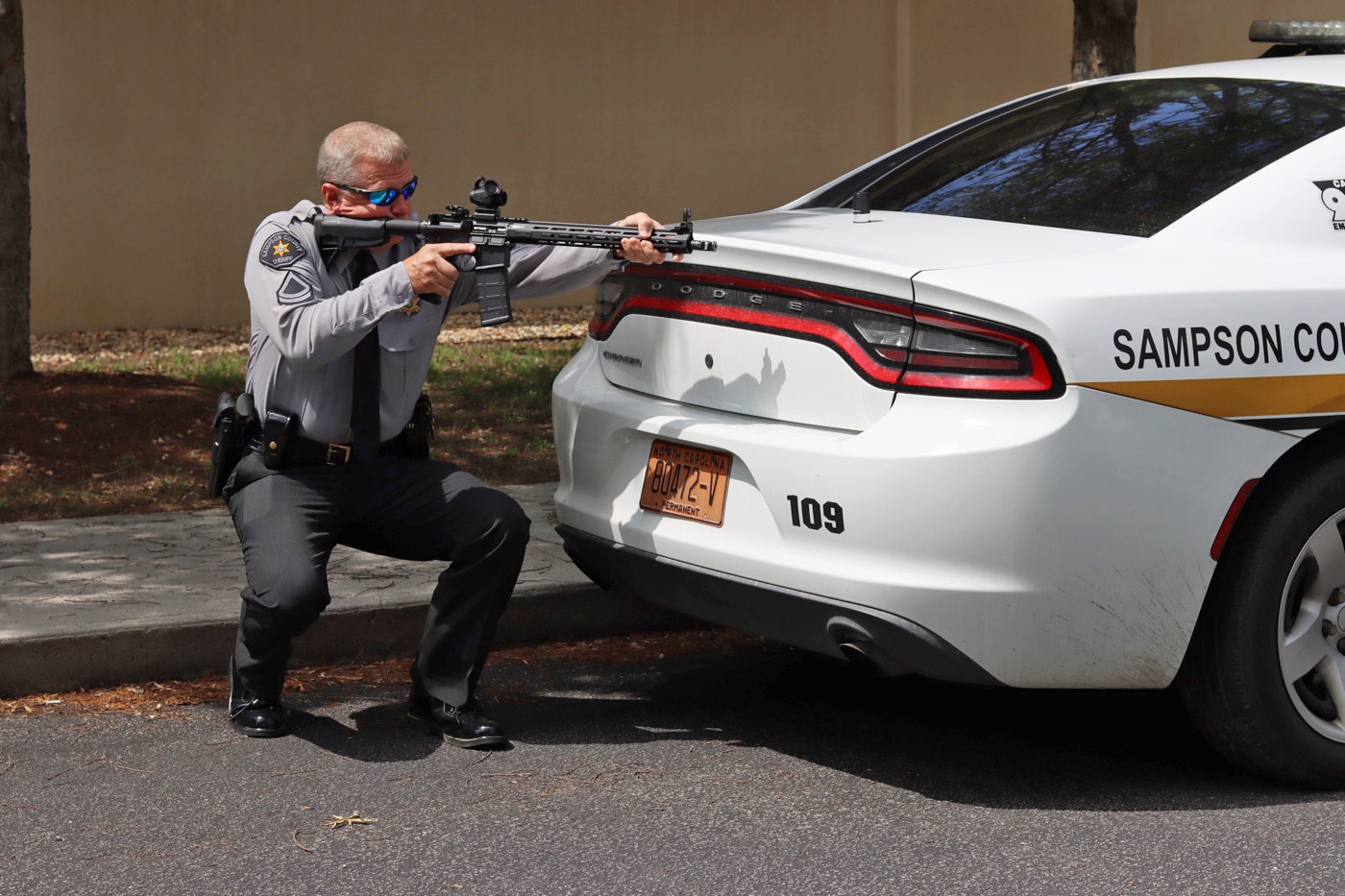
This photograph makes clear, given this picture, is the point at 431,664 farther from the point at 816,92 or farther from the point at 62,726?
the point at 816,92

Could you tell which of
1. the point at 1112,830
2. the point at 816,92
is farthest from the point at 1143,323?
the point at 816,92

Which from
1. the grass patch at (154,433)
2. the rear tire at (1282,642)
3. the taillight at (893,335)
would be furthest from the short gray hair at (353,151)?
the grass patch at (154,433)

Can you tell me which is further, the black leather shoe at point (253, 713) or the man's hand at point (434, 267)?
the black leather shoe at point (253, 713)

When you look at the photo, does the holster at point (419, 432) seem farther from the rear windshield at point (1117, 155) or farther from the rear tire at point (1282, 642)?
the rear tire at point (1282, 642)

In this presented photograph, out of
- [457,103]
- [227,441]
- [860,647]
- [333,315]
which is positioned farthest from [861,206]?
[457,103]

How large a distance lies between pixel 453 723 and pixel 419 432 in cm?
76

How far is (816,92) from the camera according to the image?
13102 mm

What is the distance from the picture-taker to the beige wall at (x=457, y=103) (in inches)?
436

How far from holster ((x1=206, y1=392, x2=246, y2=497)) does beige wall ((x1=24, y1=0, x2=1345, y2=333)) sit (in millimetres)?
7329

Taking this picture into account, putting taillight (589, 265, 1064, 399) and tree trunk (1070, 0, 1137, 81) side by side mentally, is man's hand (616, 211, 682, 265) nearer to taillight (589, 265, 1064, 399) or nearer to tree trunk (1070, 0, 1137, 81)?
taillight (589, 265, 1064, 399)

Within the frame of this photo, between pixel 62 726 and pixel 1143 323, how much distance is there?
2889 millimetres

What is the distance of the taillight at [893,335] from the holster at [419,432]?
81cm

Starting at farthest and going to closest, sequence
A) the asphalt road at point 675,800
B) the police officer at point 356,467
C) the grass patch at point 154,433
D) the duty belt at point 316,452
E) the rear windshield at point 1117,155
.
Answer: the grass patch at point 154,433 → the duty belt at point 316,452 → the police officer at point 356,467 → the rear windshield at point 1117,155 → the asphalt road at point 675,800

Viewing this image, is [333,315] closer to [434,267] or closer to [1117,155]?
[434,267]
